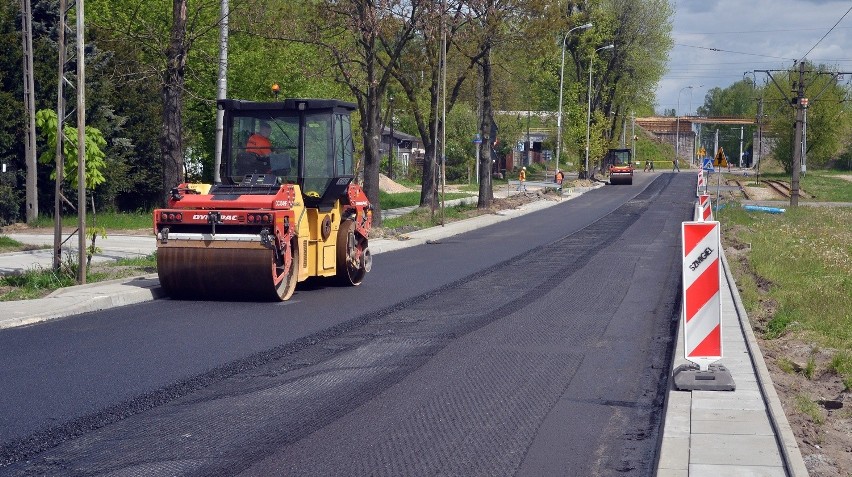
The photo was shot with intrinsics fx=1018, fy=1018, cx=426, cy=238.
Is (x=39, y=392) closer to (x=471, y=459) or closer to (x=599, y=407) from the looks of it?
(x=471, y=459)

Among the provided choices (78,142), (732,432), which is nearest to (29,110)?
(78,142)

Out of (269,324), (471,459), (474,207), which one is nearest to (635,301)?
(269,324)

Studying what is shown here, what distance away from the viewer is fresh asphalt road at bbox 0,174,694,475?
Answer: 6867 mm

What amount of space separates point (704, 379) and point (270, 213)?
7257mm

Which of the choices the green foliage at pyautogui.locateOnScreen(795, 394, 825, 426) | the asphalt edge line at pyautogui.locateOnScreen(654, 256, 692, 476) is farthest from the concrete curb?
the green foliage at pyautogui.locateOnScreen(795, 394, 825, 426)

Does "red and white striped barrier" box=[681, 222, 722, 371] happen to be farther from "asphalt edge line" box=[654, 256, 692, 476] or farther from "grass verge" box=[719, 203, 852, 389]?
"grass verge" box=[719, 203, 852, 389]

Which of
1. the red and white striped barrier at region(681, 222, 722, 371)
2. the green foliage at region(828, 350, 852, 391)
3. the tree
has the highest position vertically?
the tree

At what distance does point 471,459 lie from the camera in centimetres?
681

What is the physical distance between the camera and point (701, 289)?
9078mm

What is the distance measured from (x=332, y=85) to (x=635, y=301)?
29064 mm

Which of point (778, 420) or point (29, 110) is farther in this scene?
point (29, 110)

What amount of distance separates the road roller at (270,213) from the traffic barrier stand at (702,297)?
21.8ft

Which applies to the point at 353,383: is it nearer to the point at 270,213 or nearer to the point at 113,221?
the point at 270,213

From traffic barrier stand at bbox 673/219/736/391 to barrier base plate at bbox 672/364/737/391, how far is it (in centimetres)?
4
